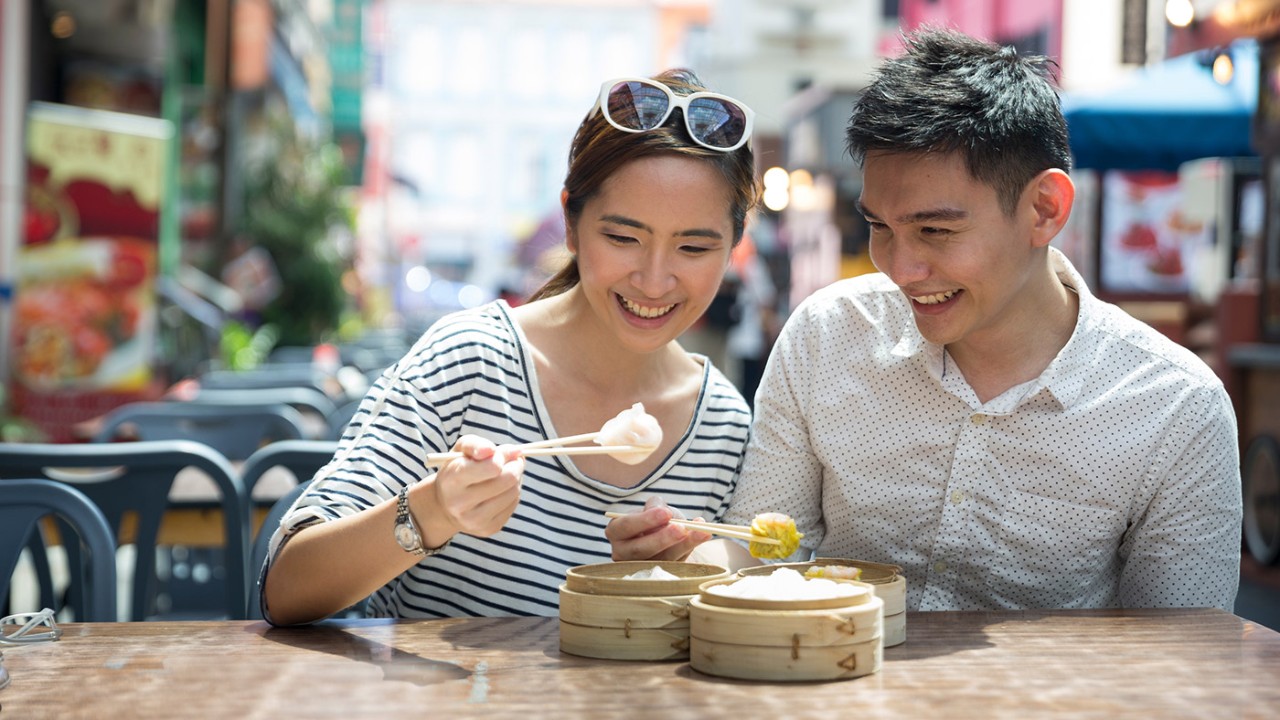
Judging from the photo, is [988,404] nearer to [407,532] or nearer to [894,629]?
[894,629]

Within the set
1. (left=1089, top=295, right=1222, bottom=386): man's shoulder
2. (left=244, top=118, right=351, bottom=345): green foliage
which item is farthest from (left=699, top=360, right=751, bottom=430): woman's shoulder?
(left=244, top=118, right=351, bottom=345): green foliage

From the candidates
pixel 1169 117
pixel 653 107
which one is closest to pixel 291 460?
pixel 653 107

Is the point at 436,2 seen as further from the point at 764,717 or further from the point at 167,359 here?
the point at 764,717

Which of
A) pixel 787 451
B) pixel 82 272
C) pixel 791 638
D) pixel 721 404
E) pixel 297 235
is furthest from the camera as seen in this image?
pixel 297 235

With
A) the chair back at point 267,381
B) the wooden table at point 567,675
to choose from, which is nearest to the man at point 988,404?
the wooden table at point 567,675

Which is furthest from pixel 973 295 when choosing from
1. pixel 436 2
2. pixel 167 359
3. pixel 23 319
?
pixel 436 2

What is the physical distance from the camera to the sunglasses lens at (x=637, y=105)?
247 cm

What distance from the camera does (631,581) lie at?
6.01ft

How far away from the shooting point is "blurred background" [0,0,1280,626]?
8.45m

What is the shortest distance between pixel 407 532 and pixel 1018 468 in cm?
111

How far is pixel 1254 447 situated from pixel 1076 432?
5800 millimetres

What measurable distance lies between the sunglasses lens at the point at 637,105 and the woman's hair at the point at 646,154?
2 cm

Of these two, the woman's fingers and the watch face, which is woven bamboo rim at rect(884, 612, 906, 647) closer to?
the woman's fingers

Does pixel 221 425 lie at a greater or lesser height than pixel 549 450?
lesser
